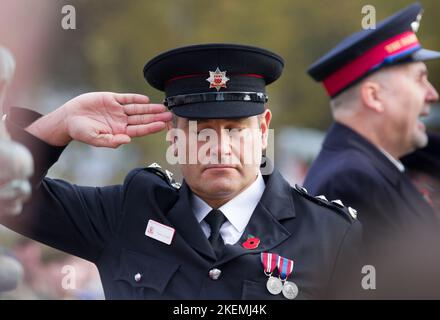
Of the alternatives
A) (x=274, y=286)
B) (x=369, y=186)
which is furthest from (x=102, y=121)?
(x=369, y=186)

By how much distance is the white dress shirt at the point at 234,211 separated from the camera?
7.37ft

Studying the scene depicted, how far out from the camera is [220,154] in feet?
6.89

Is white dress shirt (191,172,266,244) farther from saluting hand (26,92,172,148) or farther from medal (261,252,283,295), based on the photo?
saluting hand (26,92,172,148)

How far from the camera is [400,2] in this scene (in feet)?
27.1

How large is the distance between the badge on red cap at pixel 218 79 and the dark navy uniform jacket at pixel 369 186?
1.17 m

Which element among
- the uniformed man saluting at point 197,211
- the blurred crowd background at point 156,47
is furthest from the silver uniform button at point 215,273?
the blurred crowd background at point 156,47

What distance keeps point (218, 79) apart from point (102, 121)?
1.15 feet

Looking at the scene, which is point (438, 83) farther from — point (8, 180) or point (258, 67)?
point (8, 180)

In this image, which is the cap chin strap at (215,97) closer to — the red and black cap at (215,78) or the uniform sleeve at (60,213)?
the red and black cap at (215,78)

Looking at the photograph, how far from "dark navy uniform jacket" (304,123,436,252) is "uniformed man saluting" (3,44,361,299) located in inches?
37.6

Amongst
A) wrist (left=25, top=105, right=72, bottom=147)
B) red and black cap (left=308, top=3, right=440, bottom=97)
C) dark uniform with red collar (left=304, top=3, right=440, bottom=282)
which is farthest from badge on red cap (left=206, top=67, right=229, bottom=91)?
red and black cap (left=308, top=3, right=440, bottom=97)

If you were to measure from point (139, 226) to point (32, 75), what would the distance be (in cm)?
413

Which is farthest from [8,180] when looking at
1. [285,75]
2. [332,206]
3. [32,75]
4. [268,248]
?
[285,75]

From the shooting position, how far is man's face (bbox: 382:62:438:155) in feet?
11.7
